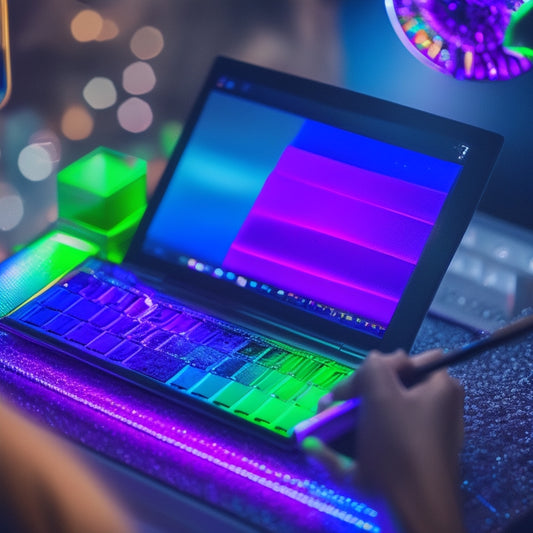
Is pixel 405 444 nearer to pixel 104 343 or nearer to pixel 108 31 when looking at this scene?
pixel 104 343

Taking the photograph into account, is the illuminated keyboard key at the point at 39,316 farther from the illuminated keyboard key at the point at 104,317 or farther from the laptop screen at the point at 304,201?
the laptop screen at the point at 304,201

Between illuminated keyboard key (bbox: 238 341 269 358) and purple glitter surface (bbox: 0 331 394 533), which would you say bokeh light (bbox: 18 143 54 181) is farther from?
illuminated keyboard key (bbox: 238 341 269 358)

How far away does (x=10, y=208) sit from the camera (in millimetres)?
940

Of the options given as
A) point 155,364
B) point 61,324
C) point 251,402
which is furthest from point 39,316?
point 251,402

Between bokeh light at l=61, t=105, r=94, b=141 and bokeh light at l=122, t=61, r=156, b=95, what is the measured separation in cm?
7

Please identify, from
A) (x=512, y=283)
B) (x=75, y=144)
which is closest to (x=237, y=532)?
(x=512, y=283)

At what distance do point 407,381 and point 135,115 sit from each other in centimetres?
59

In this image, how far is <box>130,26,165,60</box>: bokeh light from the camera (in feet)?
3.18

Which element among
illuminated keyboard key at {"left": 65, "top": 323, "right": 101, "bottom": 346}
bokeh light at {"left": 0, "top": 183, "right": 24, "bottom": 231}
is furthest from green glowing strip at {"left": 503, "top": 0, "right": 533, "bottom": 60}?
bokeh light at {"left": 0, "top": 183, "right": 24, "bottom": 231}

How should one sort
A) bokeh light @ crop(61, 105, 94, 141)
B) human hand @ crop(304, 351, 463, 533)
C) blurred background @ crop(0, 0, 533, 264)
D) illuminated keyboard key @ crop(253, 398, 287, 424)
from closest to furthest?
human hand @ crop(304, 351, 463, 533) → illuminated keyboard key @ crop(253, 398, 287, 424) → blurred background @ crop(0, 0, 533, 264) → bokeh light @ crop(61, 105, 94, 141)

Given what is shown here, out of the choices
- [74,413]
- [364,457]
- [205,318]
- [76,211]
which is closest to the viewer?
[364,457]

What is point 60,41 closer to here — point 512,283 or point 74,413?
point 74,413

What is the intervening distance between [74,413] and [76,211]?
0.31 m

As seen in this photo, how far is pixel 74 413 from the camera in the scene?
0.66 m
